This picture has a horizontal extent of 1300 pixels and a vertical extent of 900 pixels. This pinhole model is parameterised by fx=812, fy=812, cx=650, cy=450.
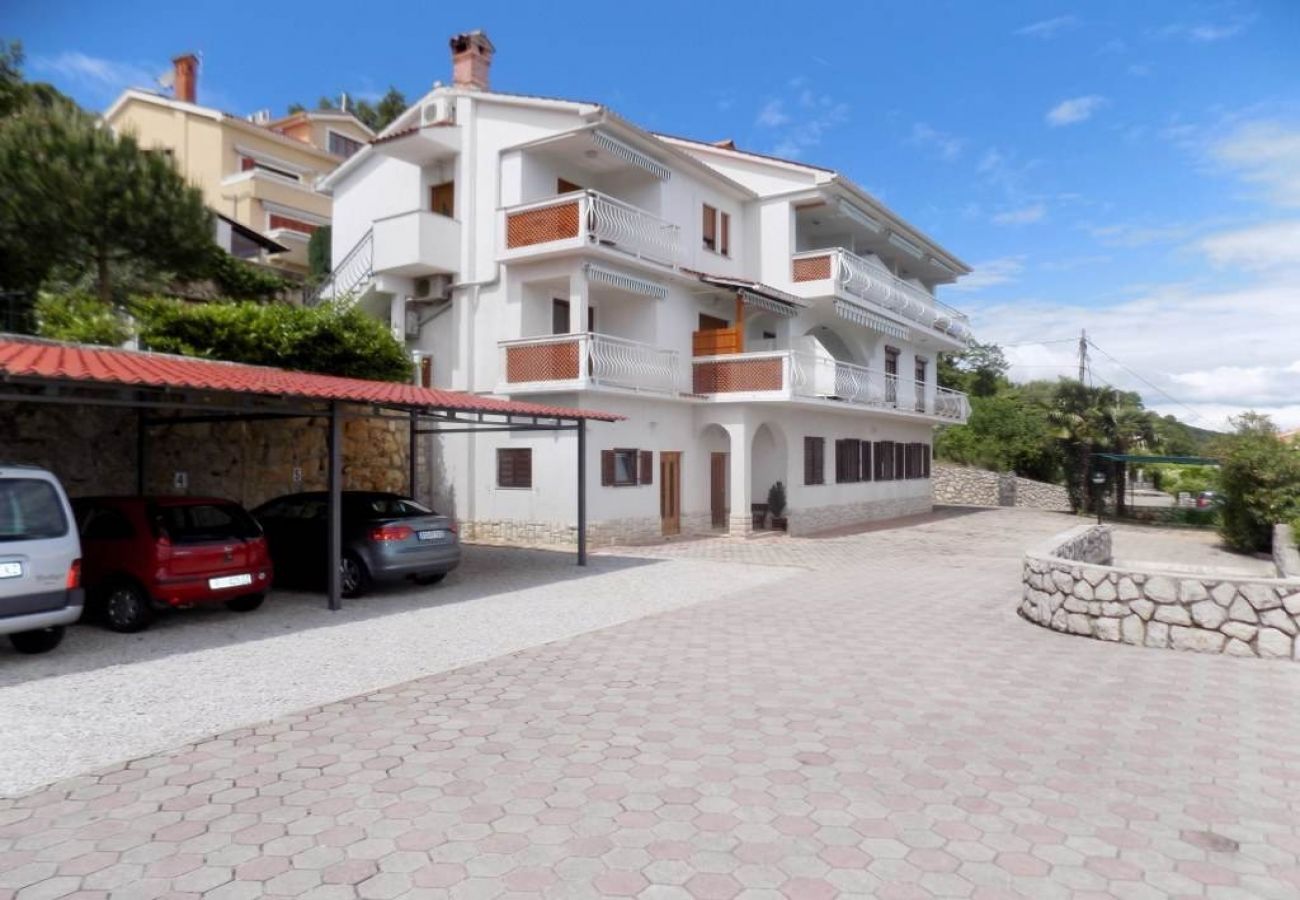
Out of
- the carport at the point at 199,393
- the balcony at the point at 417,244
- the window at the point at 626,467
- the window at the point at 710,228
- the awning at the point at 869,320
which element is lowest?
the window at the point at 626,467

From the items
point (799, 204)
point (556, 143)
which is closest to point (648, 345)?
point (556, 143)

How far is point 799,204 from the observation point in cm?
2327

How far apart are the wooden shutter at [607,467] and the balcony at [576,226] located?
4471mm

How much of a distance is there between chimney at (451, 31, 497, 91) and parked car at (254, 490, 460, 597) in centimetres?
1442

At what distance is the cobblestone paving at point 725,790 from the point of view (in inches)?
142

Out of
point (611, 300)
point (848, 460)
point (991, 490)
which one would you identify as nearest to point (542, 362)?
point (611, 300)

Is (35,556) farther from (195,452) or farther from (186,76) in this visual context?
(186,76)

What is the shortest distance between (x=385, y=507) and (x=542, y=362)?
6559 mm

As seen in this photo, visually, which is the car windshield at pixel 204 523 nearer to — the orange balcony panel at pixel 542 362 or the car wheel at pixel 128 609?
the car wheel at pixel 128 609

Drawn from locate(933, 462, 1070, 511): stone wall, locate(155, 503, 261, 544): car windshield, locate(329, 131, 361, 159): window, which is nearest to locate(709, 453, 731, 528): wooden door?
locate(155, 503, 261, 544): car windshield

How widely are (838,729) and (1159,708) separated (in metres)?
2.66

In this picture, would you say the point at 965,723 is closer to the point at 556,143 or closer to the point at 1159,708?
the point at 1159,708

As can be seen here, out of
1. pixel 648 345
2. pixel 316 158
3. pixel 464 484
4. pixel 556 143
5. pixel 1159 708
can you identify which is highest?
pixel 316 158

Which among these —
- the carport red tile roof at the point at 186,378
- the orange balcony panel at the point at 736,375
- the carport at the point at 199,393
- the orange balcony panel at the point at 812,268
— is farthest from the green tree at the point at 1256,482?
the carport red tile roof at the point at 186,378
